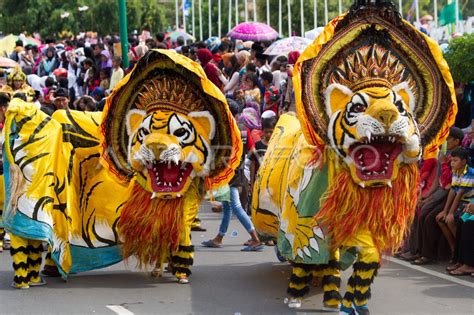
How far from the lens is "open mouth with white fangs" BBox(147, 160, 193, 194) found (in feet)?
32.6

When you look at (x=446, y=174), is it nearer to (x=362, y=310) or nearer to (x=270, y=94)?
(x=362, y=310)

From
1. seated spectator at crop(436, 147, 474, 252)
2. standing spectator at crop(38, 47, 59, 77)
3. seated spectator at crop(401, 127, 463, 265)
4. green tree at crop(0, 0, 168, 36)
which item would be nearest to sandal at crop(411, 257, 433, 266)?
seated spectator at crop(401, 127, 463, 265)

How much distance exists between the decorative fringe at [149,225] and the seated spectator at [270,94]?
544 centimetres

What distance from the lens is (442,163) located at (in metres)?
11.5

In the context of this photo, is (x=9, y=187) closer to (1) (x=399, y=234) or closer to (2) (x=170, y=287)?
(2) (x=170, y=287)

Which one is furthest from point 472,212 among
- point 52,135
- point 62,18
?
point 62,18

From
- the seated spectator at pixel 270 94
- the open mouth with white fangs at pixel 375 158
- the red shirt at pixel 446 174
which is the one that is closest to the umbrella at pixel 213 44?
the seated spectator at pixel 270 94

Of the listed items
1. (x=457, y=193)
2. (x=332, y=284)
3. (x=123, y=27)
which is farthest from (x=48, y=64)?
(x=332, y=284)

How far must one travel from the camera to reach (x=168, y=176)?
9.98 metres

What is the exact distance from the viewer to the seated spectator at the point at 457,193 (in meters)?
10.7

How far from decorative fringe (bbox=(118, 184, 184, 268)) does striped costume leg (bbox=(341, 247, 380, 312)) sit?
7.35 feet

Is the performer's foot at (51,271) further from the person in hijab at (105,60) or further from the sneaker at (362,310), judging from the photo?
the person in hijab at (105,60)

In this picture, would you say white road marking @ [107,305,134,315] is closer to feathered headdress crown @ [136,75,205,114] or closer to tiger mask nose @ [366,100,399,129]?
feathered headdress crown @ [136,75,205,114]

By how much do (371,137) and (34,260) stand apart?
142 inches
